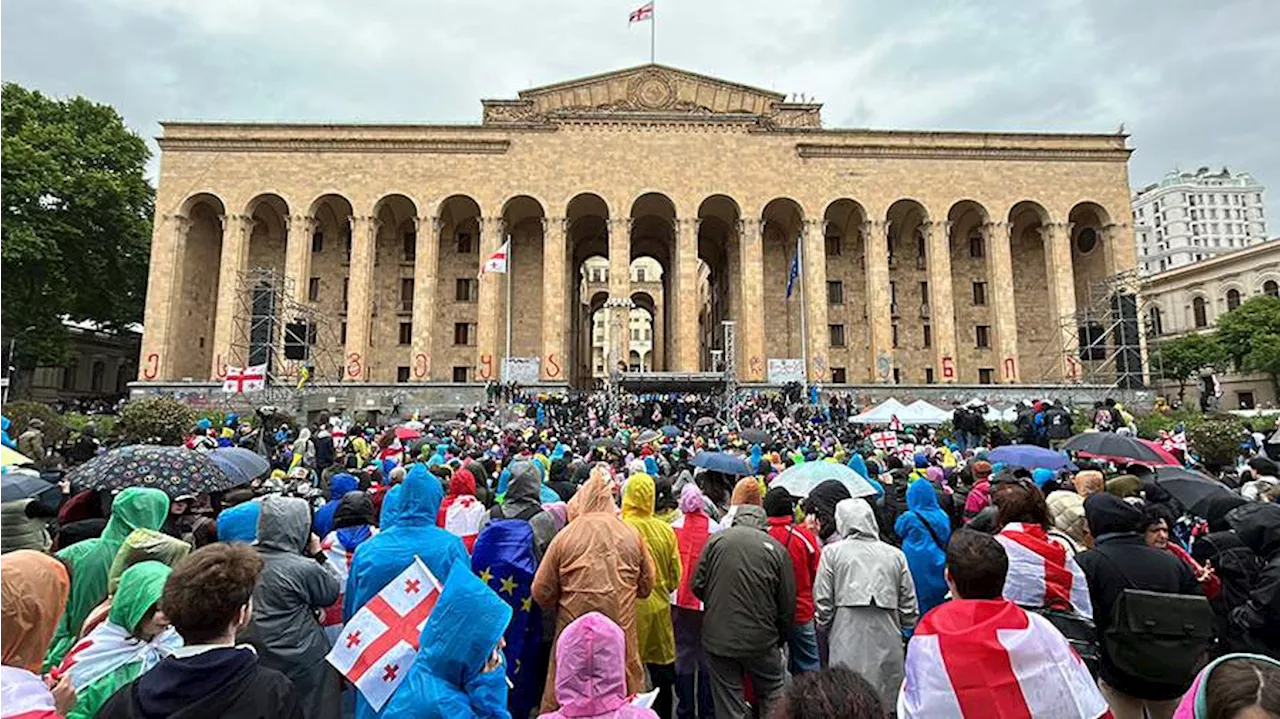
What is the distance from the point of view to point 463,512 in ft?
19.2

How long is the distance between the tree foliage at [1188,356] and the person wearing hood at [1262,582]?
50.1 meters

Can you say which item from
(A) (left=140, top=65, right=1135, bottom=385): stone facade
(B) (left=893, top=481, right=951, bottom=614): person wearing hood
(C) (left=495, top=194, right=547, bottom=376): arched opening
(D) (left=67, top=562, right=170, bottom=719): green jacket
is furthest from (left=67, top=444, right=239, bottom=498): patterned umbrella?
(C) (left=495, top=194, right=547, bottom=376): arched opening

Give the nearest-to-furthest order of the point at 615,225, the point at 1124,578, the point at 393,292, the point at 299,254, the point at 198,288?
1. the point at 1124,578
2. the point at 299,254
3. the point at 615,225
4. the point at 198,288
5. the point at 393,292

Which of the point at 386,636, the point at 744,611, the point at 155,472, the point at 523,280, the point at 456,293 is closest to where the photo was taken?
the point at 386,636

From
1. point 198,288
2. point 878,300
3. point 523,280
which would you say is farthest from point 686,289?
point 198,288

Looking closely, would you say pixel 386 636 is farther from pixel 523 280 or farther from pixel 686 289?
pixel 523 280

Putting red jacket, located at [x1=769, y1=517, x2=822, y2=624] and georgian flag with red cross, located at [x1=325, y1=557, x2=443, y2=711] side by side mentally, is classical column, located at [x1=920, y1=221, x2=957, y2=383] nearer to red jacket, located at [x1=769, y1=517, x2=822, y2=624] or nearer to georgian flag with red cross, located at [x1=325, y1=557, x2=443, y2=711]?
red jacket, located at [x1=769, y1=517, x2=822, y2=624]

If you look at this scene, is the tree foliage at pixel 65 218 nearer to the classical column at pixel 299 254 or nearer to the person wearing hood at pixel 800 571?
the classical column at pixel 299 254

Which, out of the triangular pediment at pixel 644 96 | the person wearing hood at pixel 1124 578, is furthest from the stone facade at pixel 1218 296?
the person wearing hood at pixel 1124 578

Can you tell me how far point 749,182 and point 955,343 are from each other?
47.6 ft

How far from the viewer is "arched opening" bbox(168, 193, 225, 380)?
33.8 metres

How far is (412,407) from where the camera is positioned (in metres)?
31.4

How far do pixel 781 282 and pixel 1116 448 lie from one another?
31083 millimetres

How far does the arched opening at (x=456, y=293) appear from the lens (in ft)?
120
